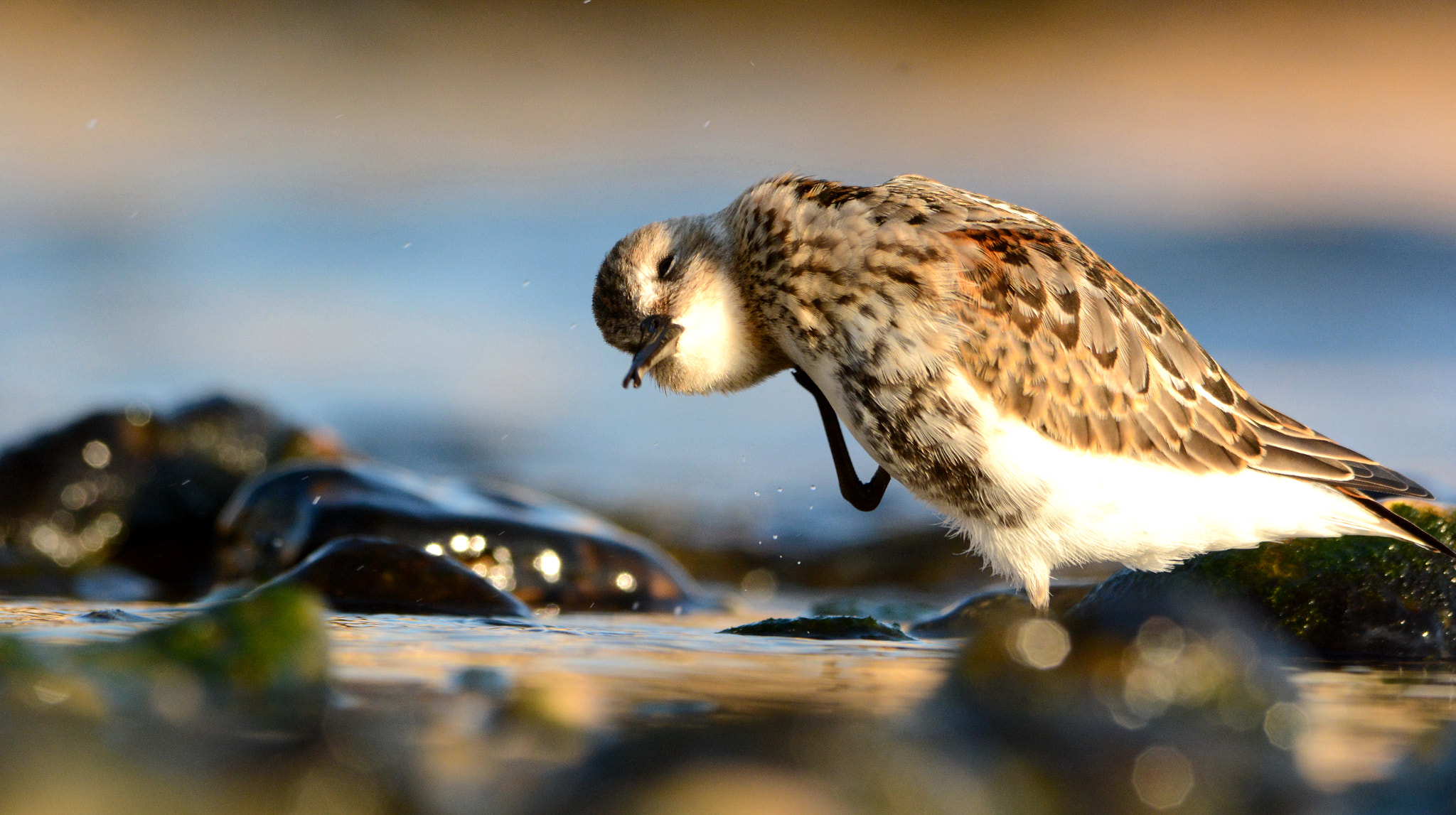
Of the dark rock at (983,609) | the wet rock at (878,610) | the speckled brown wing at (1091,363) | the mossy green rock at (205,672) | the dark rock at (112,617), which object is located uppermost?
the speckled brown wing at (1091,363)

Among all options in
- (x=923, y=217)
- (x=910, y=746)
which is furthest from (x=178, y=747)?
(x=923, y=217)

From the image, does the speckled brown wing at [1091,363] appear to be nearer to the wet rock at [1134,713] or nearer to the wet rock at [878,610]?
the wet rock at [1134,713]

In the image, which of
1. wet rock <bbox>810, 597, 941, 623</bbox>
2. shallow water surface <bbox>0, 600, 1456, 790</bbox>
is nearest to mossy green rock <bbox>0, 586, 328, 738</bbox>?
shallow water surface <bbox>0, 600, 1456, 790</bbox>

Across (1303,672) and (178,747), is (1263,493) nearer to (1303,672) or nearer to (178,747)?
(1303,672)

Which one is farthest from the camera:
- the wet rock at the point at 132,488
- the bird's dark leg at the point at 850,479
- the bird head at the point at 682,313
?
the wet rock at the point at 132,488

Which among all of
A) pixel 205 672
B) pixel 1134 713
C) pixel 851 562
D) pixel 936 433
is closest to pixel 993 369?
pixel 936 433

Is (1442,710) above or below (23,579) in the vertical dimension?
above

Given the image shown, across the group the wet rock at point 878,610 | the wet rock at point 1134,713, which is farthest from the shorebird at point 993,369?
the wet rock at point 878,610

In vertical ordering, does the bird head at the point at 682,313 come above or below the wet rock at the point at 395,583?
above
